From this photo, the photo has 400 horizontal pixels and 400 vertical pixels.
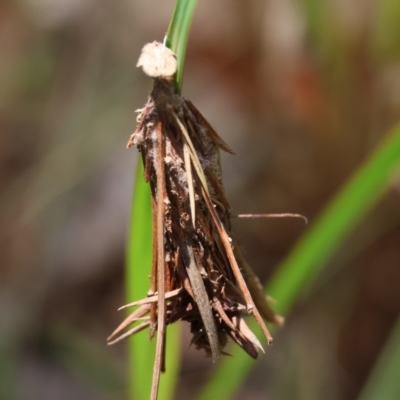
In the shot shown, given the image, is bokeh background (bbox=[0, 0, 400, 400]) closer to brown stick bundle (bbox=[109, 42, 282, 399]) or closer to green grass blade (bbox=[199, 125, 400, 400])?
green grass blade (bbox=[199, 125, 400, 400])

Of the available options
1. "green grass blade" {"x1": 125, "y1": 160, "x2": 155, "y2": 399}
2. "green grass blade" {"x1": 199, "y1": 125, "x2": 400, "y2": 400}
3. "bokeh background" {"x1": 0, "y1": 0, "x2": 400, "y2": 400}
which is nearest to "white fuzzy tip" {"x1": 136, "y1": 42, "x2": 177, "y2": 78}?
"green grass blade" {"x1": 125, "y1": 160, "x2": 155, "y2": 399}

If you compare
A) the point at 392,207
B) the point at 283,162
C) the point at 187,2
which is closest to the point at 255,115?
the point at 283,162

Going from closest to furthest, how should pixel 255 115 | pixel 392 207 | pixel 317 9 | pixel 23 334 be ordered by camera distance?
pixel 317 9, pixel 392 207, pixel 23 334, pixel 255 115

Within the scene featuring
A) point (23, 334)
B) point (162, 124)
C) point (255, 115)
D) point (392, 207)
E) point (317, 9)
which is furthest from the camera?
point (255, 115)

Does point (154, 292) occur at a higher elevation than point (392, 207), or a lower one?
lower

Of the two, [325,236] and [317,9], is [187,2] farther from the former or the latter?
[317,9]

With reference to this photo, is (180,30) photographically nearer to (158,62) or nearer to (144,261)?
(158,62)

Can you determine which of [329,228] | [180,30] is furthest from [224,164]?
[180,30]
